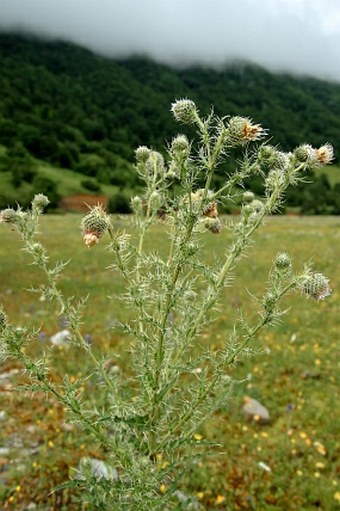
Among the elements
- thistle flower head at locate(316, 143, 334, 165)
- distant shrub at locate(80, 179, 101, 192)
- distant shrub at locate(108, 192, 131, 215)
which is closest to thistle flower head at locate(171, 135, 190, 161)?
thistle flower head at locate(316, 143, 334, 165)

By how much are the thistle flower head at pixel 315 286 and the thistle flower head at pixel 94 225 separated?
3.29 ft

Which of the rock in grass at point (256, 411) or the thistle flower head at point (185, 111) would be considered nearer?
the thistle flower head at point (185, 111)

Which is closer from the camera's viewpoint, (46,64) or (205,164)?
(205,164)

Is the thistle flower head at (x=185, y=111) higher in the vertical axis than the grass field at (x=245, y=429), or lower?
higher

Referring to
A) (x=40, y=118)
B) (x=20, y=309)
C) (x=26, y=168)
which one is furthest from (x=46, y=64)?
(x=20, y=309)

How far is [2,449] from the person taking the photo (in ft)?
19.6

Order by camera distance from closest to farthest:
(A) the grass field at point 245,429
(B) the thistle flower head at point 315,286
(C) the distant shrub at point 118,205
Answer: (B) the thistle flower head at point 315,286 → (A) the grass field at point 245,429 → (C) the distant shrub at point 118,205

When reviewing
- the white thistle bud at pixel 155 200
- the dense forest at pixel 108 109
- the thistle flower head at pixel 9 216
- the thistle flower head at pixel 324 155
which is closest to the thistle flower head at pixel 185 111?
the white thistle bud at pixel 155 200

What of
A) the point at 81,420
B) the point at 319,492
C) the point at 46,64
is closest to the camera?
the point at 81,420

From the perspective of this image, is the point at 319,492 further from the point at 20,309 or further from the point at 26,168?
the point at 26,168

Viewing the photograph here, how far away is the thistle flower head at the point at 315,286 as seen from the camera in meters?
2.66

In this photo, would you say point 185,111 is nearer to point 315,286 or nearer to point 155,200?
point 155,200

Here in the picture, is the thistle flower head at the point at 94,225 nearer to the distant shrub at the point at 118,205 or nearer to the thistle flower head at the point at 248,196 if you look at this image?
the thistle flower head at the point at 248,196

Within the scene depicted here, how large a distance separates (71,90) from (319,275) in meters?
168
